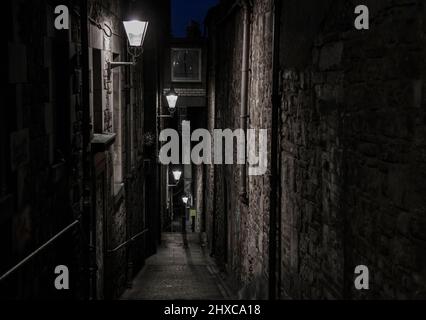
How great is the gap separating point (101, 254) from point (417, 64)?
664 centimetres

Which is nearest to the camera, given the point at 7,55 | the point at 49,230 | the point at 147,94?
the point at 7,55

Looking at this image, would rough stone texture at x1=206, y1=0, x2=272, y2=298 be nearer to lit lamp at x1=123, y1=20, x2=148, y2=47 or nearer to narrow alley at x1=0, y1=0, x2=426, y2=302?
narrow alley at x1=0, y1=0, x2=426, y2=302

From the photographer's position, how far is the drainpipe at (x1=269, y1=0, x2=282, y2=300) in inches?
300

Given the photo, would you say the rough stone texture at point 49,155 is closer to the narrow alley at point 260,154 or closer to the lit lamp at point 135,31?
the narrow alley at point 260,154

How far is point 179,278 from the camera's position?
12.5 meters

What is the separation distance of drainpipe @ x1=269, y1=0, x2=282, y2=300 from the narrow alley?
0.8 inches

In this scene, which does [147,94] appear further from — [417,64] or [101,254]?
[417,64]

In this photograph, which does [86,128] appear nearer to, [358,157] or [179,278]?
[358,157]

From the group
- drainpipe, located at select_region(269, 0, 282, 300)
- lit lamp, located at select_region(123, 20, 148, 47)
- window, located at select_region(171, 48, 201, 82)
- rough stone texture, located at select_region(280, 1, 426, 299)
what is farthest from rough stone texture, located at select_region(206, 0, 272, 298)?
window, located at select_region(171, 48, 201, 82)

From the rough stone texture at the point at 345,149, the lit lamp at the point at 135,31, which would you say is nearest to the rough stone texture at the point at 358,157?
the rough stone texture at the point at 345,149

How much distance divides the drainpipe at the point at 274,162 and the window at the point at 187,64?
15081mm

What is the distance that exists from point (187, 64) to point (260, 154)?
1440 cm
